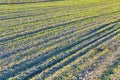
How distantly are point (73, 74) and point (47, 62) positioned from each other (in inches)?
63.9

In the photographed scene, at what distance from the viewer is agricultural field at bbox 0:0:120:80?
11211 mm

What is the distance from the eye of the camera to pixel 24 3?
3241 cm

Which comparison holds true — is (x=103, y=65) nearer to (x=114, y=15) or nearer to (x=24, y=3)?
(x=114, y=15)

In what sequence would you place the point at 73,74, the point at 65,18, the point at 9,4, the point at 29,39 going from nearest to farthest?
the point at 73,74, the point at 29,39, the point at 65,18, the point at 9,4

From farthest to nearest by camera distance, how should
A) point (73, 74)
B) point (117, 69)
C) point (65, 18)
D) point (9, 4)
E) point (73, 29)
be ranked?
point (9, 4) < point (65, 18) < point (73, 29) < point (117, 69) < point (73, 74)

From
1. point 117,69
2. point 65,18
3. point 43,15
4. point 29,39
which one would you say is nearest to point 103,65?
point 117,69

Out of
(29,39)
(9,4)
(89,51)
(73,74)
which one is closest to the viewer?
(73,74)

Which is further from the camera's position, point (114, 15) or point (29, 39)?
point (114, 15)

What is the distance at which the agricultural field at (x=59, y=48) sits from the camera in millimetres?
11211

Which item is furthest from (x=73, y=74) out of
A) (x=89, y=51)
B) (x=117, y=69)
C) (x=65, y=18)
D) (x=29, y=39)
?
(x=65, y=18)

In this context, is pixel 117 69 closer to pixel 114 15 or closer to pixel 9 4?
pixel 114 15

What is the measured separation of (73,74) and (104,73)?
51.9 inches

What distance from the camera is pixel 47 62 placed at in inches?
481

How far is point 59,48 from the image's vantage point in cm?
1430
